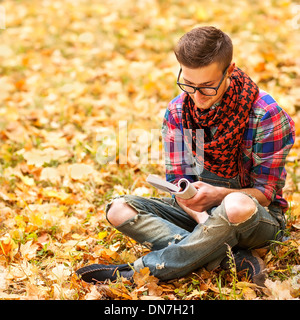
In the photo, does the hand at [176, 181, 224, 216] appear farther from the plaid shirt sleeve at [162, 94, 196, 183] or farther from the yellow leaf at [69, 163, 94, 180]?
the yellow leaf at [69, 163, 94, 180]

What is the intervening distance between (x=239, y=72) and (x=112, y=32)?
10.9 feet

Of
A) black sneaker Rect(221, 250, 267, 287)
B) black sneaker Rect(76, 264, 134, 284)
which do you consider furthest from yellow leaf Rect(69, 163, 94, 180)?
black sneaker Rect(221, 250, 267, 287)

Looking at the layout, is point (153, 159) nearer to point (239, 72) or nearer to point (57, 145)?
point (57, 145)

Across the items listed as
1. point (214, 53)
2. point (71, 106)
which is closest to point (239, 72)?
point (214, 53)

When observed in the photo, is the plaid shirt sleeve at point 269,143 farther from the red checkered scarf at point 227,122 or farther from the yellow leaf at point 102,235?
the yellow leaf at point 102,235

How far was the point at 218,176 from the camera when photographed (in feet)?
7.44

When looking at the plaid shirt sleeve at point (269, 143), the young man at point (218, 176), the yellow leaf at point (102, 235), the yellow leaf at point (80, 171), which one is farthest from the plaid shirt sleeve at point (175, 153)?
the yellow leaf at point (80, 171)

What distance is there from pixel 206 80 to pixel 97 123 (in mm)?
1868

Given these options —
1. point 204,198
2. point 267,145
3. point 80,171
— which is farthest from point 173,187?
point 80,171

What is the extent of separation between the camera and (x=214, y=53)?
1.95 metres

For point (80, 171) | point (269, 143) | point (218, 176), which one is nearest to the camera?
point (269, 143)

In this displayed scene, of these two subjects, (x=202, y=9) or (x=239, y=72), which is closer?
(x=239, y=72)

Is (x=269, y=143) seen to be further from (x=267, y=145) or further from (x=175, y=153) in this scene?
(x=175, y=153)
